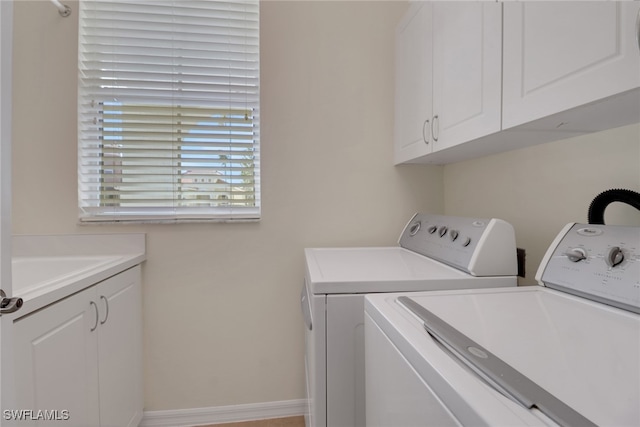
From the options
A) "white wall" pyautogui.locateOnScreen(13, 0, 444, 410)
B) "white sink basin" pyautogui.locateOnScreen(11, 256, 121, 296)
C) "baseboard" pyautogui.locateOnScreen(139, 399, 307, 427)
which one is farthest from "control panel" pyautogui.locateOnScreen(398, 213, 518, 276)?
"white sink basin" pyautogui.locateOnScreen(11, 256, 121, 296)

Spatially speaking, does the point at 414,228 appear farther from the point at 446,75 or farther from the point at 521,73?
the point at 521,73

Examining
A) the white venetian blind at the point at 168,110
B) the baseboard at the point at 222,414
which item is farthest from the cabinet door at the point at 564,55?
the baseboard at the point at 222,414

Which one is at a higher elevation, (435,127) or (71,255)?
(435,127)

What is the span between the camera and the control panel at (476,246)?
1.01 meters

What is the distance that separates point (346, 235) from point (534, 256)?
34.9 inches

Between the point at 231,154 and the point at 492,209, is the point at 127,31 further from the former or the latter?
the point at 492,209

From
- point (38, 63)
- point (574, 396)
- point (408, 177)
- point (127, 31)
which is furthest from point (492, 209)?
point (38, 63)

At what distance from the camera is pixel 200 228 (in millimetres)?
1608

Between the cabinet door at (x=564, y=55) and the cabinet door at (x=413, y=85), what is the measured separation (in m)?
0.46

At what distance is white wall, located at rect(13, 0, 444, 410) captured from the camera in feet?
4.95

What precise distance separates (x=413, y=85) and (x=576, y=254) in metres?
1.03

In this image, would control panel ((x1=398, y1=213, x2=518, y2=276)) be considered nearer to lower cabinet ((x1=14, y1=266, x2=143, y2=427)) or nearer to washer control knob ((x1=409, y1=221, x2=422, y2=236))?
washer control knob ((x1=409, y1=221, x2=422, y2=236))

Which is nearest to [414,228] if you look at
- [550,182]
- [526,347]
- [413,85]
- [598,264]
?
[550,182]

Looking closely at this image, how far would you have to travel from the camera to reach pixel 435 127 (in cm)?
126
